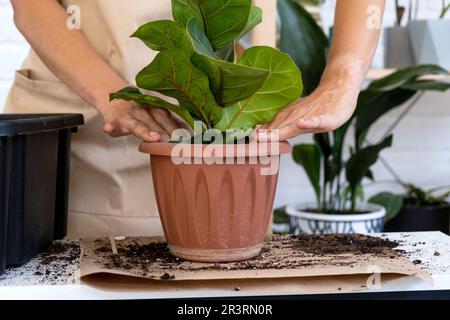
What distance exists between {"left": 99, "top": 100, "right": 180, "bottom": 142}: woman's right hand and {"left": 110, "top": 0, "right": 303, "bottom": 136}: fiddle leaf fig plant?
0.05 metres

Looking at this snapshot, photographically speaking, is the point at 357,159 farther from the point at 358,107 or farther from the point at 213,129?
the point at 213,129

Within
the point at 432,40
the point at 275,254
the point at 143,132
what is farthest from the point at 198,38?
the point at 432,40

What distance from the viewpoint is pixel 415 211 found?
1800 mm

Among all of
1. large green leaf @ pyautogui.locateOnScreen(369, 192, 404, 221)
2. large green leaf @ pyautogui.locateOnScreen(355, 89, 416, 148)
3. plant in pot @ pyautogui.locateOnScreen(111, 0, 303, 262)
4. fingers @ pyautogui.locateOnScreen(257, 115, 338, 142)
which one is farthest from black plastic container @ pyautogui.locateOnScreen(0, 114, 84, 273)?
large green leaf @ pyautogui.locateOnScreen(369, 192, 404, 221)

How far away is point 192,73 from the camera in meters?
0.61

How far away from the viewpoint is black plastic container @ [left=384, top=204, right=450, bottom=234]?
5.90 feet

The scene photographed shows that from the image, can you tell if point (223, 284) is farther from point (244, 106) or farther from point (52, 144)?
point (52, 144)

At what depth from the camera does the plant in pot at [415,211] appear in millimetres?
1774

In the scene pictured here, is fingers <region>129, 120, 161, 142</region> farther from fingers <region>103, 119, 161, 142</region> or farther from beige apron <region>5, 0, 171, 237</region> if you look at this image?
beige apron <region>5, 0, 171, 237</region>

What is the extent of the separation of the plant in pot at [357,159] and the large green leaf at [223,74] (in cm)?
90
